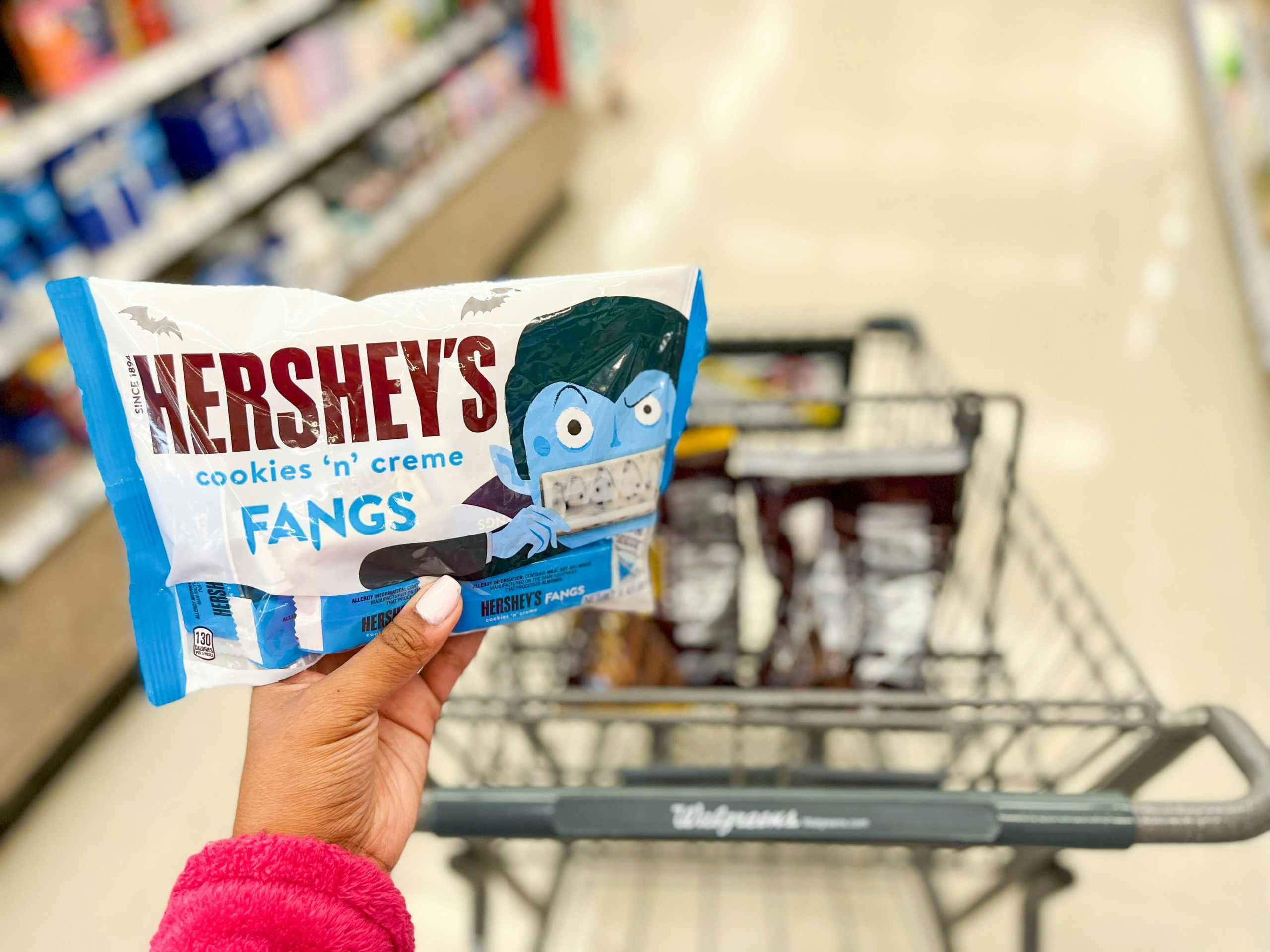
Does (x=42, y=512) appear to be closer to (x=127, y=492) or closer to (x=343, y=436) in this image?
(x=127, y=492)

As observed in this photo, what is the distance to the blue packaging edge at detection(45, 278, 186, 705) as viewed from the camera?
2.25ft

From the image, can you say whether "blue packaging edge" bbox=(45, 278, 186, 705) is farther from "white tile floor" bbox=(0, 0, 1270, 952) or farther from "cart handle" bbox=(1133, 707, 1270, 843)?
"white tile floor" bbox=(0, 0, 1270, 952)

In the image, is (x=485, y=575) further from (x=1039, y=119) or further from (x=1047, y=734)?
(x=1039, y=119)

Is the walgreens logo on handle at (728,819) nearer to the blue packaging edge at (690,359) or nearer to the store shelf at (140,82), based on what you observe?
the blue packaging edge at (690,359)

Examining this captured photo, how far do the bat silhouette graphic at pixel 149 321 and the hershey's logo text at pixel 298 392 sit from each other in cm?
2

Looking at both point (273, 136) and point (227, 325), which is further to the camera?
point (273, 136)

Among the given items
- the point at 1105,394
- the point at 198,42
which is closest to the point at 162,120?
the point at 198,42

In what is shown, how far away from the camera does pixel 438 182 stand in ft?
9.67

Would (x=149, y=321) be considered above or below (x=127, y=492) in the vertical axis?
above

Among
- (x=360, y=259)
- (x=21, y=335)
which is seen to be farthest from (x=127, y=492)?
(x=360, y=259)

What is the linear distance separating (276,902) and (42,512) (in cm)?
144

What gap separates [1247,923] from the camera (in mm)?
1427

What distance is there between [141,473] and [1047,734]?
1601 mm

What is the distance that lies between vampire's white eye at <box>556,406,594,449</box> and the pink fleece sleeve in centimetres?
37
